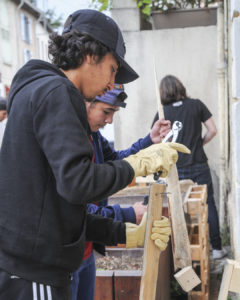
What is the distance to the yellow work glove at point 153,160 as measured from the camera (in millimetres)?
1470

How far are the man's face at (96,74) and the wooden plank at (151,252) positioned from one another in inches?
18.9

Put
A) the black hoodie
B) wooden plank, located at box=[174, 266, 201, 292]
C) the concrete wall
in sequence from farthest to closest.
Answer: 1. the concrete wall
2. wooden plank, located at box=[174, 266, 201, 292]
3. the black hoodie

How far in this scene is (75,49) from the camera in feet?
4.99

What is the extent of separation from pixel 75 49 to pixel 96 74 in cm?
13

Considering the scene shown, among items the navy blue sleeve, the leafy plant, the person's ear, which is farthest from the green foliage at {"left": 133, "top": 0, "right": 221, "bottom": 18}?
the person's ear

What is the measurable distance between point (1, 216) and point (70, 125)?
17.5 inches

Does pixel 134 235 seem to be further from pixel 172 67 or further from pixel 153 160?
pixel 172 67

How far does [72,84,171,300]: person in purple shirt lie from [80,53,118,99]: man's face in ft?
1.83

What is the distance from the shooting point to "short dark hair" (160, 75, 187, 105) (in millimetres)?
4016

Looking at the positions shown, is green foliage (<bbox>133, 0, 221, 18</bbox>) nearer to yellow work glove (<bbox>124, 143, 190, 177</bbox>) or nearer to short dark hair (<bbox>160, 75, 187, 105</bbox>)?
short dark hair (<bbox>160, 75, 187, 105</bbox>)

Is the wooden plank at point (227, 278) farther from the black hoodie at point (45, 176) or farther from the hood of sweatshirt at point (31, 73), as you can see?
the hood of sweatshirt at point (31, 73)

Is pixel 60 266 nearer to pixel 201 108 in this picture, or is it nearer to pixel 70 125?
pixel 70 125

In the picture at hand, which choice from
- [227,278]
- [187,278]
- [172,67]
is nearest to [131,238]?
[187,278]

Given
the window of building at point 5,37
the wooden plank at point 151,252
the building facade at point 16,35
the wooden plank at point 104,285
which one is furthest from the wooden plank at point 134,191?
the window of building at point 5,37
